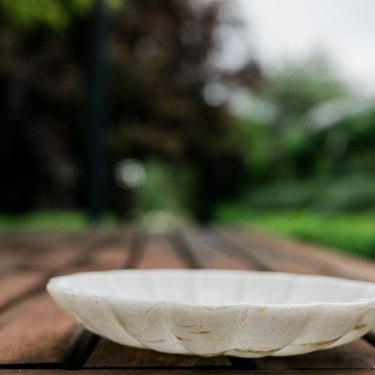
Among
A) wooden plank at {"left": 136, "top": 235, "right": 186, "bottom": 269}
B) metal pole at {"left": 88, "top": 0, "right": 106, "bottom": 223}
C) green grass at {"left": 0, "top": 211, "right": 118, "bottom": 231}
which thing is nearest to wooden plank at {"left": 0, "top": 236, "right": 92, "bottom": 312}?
wooden plank at {"left": 136, "top": 235, "right": 186, "bottom": 269}

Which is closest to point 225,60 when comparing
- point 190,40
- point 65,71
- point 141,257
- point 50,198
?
point 190,40

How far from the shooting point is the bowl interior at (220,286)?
71 centimetres

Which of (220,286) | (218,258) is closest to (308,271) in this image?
(218,258)

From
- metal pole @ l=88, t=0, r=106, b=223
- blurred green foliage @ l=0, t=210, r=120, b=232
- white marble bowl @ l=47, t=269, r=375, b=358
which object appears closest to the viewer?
white marble bowl @ l=47, t=269, r=375, b=358

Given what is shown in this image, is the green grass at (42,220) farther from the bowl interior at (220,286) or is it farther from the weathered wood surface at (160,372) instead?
the weathered wood surface at (160,372)

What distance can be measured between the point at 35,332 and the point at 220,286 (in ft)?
0.85

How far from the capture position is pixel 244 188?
424 inches

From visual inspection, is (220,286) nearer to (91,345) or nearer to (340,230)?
(91,345)

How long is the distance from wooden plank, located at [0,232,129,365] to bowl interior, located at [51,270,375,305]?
0.08 m

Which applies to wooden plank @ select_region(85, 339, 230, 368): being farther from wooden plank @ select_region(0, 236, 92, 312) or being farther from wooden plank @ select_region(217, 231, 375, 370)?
wooden plank @ select_region(0, 236, 92, 312)

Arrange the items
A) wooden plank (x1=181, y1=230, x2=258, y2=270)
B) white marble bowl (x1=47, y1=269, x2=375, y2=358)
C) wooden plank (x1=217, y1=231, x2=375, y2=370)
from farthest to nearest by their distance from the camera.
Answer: wooden plank (x1=181, y1=230, x2=258, y2=270)
wooden plank (x1=217, y1=231, x2=375, y2=370)
white marble bowl (x1=47, y1=269, x2=375, y2=358)

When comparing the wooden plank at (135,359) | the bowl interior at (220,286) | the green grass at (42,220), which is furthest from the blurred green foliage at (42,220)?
the wooden plank at (135,359)

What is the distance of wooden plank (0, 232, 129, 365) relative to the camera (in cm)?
57

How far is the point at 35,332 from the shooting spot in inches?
27.5
